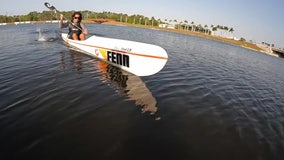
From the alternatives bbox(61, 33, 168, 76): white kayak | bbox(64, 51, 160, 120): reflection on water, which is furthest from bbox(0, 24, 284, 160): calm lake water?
bbox(61, 33, 168, 76): white kayak

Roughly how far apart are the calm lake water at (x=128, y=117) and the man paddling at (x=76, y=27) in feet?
20.7

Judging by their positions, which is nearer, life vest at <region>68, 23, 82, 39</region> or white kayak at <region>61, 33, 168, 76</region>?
white kayak at <region>61, 33, 168, 76</region>

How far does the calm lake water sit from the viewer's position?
21.4 ft

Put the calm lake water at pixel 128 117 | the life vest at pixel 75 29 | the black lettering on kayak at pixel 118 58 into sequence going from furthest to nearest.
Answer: the life vest at pixel 75 29, the black lettering on kayak at pixel 118 58, the calm lake water at pixel 128 117

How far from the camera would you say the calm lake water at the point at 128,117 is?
653 cm

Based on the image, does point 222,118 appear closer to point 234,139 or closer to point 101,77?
point 234,139

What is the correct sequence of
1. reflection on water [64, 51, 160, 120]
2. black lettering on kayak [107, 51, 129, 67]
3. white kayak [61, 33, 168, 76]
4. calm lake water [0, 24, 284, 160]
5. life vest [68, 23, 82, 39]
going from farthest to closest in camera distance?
life vest [68, 23, 82, 39] → black lettering on kayak [107, 51, 129, 67] → white kayak [61, 33, 168, 76] → reflection on water [64, 51, 160, 120] → calm lake water [0, 24, 284, 160]

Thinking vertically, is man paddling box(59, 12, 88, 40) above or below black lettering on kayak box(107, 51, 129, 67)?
above

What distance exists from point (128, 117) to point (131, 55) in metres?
Result: 5.95

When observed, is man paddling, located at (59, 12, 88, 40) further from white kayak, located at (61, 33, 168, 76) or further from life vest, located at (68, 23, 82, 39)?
white kayak, located at (61, 33, 168, 76)

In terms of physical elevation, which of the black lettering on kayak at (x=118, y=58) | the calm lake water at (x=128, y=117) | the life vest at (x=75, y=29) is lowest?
the calm lake water at (x=128, y=117)

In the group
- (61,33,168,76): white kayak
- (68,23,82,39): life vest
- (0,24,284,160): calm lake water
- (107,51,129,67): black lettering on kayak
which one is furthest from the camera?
(68,23,82,39): life vest

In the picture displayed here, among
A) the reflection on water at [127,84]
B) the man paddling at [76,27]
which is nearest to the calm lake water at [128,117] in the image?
the reflection on water at [127,84]

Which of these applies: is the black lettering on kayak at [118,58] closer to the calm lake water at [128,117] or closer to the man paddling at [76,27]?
the calm lake water at [128,117]
